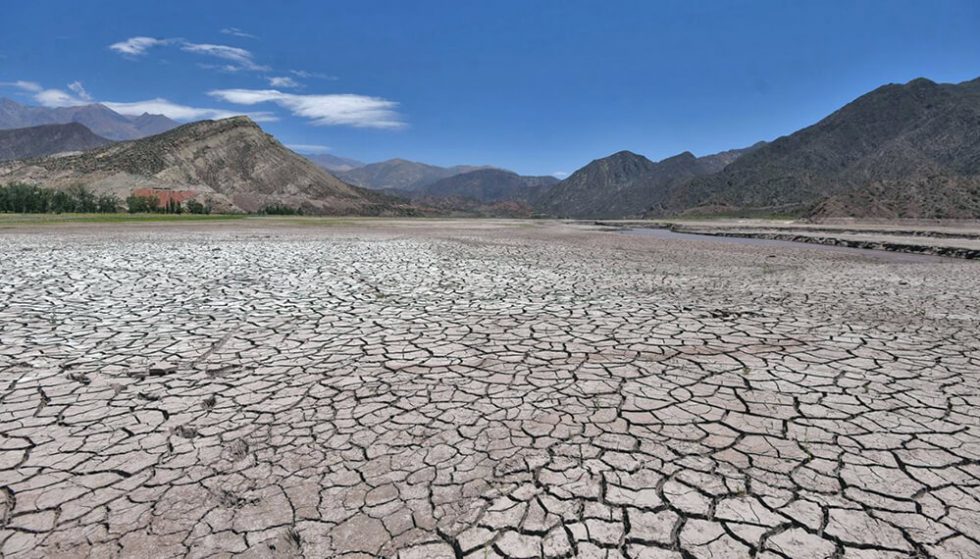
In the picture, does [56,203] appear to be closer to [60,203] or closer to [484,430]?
[60,203]

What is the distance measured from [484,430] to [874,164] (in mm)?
109257

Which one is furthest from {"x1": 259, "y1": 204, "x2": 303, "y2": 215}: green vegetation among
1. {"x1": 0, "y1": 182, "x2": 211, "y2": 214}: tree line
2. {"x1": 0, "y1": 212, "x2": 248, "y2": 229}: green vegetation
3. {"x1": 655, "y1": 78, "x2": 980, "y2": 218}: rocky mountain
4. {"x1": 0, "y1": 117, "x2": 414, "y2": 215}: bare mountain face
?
{"x1": 655, "y1": 78, "x2": 980, "y2": 218}: rocky mountain

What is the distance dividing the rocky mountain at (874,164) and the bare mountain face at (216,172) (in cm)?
7871

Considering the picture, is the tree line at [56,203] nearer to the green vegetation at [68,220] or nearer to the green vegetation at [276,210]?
the green vegetation at [68,220]

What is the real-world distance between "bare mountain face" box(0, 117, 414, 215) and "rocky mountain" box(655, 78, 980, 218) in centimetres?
7871

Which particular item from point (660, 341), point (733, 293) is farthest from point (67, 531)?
point (733, 293)

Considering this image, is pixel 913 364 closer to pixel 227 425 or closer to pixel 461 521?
pixel 461 521

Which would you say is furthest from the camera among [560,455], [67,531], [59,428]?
[59,428]

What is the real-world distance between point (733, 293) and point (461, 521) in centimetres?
843

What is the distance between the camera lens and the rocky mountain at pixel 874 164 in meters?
55.2

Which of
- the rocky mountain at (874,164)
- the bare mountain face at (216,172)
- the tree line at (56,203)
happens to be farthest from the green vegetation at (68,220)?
the rocky mountain at (874,164)

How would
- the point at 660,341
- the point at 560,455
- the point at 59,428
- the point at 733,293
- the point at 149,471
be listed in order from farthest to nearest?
the point at 733,293 → the point at 660,341 → the point at 59,428 → the point at 560,455 → the point at 149,471

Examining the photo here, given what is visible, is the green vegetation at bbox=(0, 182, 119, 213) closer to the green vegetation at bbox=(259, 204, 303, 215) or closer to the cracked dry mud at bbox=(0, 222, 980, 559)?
the green vegetation at bbox=(259, 204, 303, 215)

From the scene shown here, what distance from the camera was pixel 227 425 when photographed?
11.7 feet
